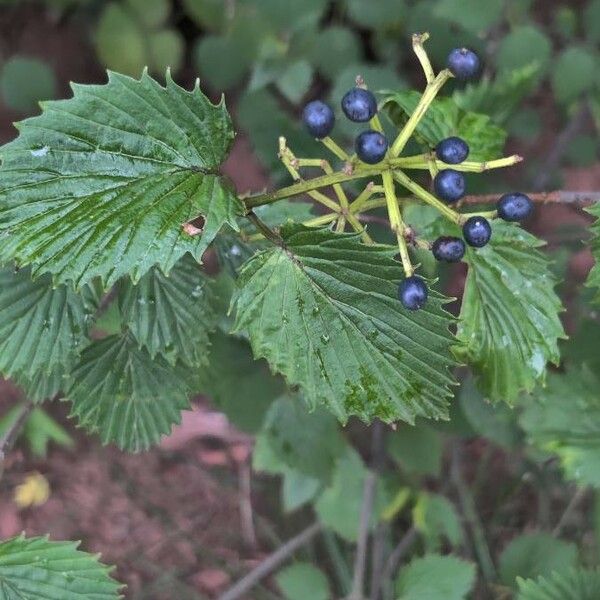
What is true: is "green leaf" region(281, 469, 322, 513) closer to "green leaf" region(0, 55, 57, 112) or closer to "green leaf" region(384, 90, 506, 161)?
"green leaf" region(384, 90, 506, 161)

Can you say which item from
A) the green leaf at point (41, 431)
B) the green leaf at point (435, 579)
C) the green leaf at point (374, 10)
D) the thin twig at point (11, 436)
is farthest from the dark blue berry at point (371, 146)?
the green leaf at point (41, 431)

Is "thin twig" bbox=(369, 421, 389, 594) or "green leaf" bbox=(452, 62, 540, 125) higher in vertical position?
"green leaf" bbox=(452, 62, 540, 125)

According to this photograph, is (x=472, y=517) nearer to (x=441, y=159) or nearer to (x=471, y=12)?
(x=471, y=12)

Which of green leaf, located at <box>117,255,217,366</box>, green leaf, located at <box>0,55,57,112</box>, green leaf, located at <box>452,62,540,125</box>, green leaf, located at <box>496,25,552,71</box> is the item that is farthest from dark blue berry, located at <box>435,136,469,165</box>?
green leaf, located at <box>0,55,57,112</box>

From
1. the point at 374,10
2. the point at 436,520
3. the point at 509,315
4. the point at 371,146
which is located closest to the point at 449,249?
the point at 371,146

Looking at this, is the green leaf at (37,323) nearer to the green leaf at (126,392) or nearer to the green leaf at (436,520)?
the green leaf at (126,392)

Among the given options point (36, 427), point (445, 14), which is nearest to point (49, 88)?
point (36, 427)
